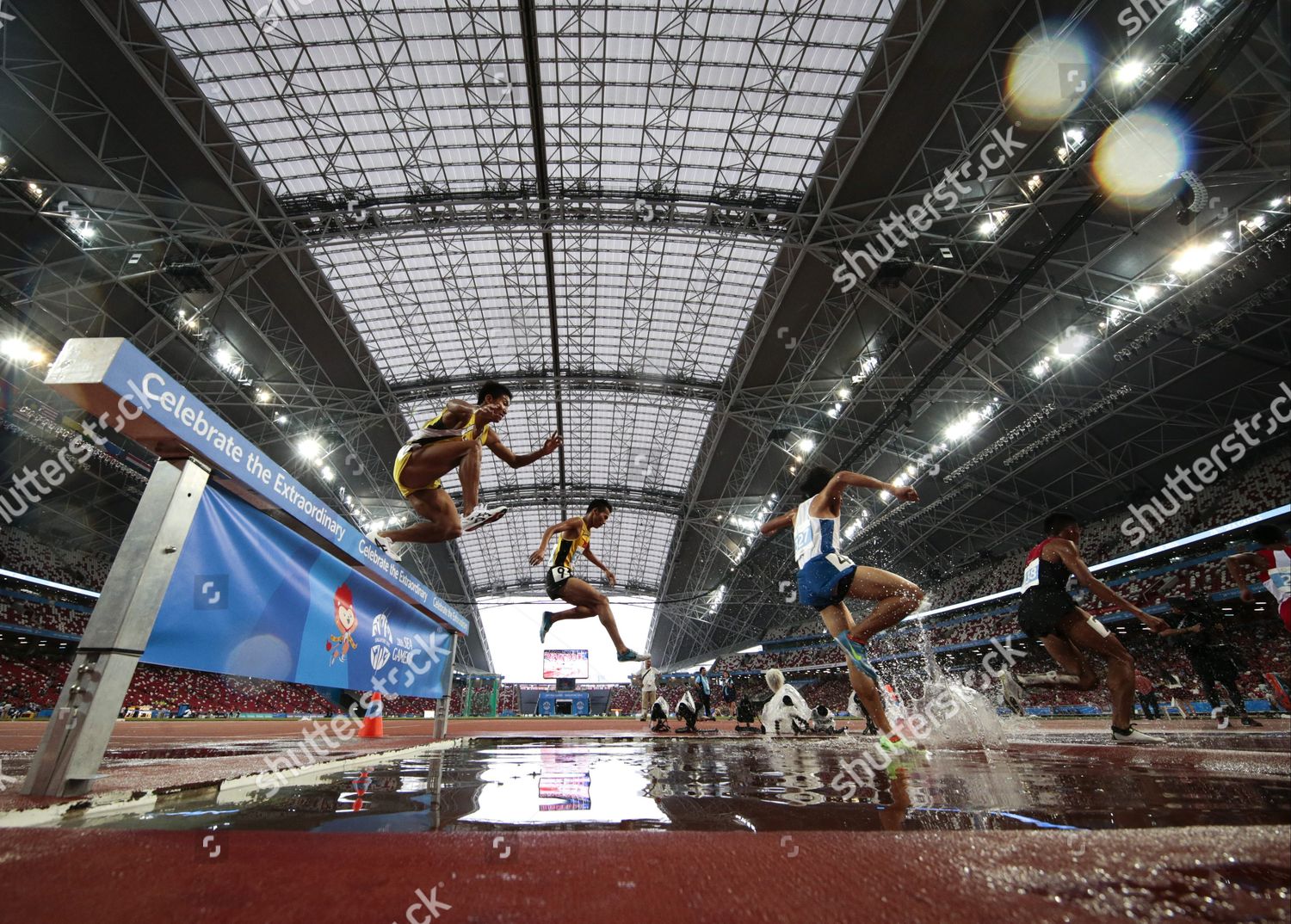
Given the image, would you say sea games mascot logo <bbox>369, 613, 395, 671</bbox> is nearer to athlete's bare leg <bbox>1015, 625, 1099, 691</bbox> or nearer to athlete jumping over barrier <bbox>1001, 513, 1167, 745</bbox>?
athlete jumping over barrier <bbox>1001, 513, 1167, 745</bbox>

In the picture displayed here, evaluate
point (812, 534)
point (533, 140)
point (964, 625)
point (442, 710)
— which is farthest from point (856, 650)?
point (964, 625)

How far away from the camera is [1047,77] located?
1202 cm

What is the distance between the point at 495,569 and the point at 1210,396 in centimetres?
4192

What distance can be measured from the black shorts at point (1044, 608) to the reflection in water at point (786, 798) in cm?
147

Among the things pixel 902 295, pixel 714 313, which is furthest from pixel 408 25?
pixel 902 295

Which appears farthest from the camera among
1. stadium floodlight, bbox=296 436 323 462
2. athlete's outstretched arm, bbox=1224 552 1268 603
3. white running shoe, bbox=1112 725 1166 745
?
stadium floodlight, bbox=296 436 323 462

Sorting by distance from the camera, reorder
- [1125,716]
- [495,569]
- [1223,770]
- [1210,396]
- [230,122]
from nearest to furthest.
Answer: [1223,770], [1125,716], [230,122], [1210,396], [495,569]

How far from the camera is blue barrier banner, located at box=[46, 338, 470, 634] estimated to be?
86.6 inches

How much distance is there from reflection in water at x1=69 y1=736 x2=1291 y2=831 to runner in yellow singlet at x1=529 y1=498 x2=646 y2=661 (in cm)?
295

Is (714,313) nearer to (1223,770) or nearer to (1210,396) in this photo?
(1210,396)

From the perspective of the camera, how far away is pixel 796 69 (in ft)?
46.5

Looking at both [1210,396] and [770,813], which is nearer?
[770,813]

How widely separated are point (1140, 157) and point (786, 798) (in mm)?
15744

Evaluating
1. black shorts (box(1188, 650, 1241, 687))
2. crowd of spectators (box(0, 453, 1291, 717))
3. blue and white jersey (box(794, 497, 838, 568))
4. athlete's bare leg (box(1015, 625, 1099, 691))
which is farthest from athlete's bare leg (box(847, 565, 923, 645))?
crowd of spectators (box(0, 453, 1291, 717))
